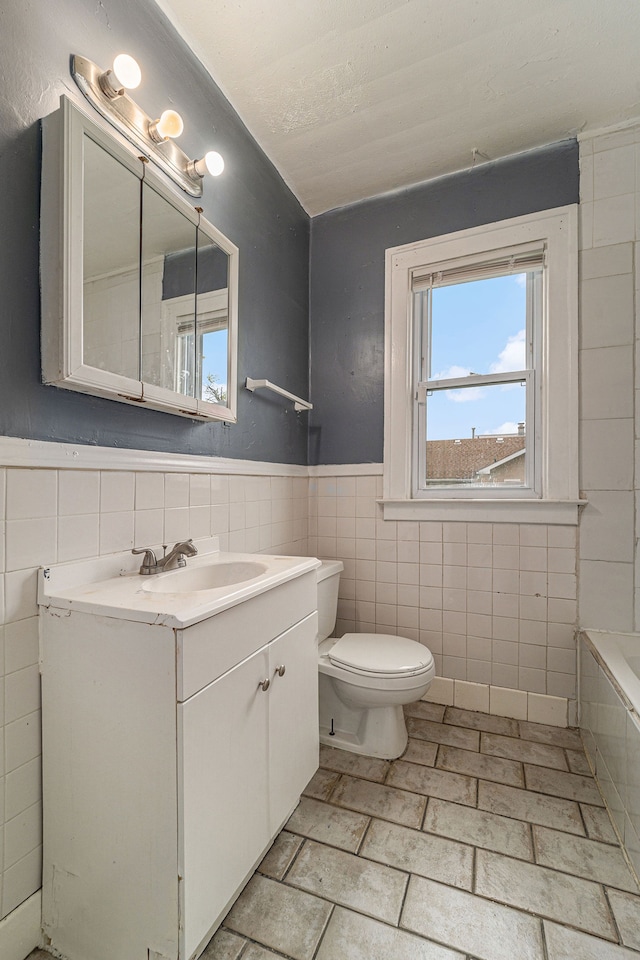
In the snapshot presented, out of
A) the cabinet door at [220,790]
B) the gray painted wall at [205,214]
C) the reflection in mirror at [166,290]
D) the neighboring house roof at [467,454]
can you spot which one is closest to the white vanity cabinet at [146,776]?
the cabinet door at [220,790]

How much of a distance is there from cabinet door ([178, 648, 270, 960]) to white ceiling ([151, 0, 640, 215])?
2.01 m

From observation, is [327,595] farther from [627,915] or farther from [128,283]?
[128,283]

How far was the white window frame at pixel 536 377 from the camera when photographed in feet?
6.12

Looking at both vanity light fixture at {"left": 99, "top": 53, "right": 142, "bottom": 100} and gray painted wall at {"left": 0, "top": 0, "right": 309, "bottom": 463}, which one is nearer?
gray painted wall at {"left": 0, "top": 0, "right": 309, "bottom": 463}

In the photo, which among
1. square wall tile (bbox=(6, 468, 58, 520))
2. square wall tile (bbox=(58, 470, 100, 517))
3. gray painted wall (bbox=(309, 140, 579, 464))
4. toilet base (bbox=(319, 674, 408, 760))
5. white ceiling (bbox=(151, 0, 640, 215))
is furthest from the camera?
gray painted wall (bbox=(309, 140, 579, 464))

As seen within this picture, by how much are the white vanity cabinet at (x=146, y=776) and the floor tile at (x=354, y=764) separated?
1.86 feet

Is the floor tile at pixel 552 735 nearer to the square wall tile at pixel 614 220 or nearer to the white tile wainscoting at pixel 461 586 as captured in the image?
the white tile wainscoting at pixel 461 586

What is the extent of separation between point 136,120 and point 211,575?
4.52ft

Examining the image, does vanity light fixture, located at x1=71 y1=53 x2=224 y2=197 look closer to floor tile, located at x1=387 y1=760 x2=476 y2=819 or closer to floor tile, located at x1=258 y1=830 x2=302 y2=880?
floor tile, located at x1=258 y1=830 x2=302 y2=880

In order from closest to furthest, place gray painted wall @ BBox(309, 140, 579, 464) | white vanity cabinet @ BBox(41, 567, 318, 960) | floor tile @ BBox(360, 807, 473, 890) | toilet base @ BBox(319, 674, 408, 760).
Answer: white vanity cabinet @ BBox(41, 567, 318, 960), floor tile @ BBox(360, 807, 473, 890), toilet base @ BBox(319, 674, 408, 760), gray painted wall @ BBox(309, 140, 579, 464)

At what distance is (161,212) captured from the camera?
1.31 m

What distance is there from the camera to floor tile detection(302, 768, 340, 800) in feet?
4.79

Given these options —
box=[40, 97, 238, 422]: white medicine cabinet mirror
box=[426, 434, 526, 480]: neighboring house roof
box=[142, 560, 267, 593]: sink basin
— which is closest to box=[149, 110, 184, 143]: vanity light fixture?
box=[40, 97, 238, 422]: white medicine cabinet mirror

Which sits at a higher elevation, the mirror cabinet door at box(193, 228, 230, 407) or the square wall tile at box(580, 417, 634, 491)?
the mirror cabinet door at box(193, 228, 230, 407)
